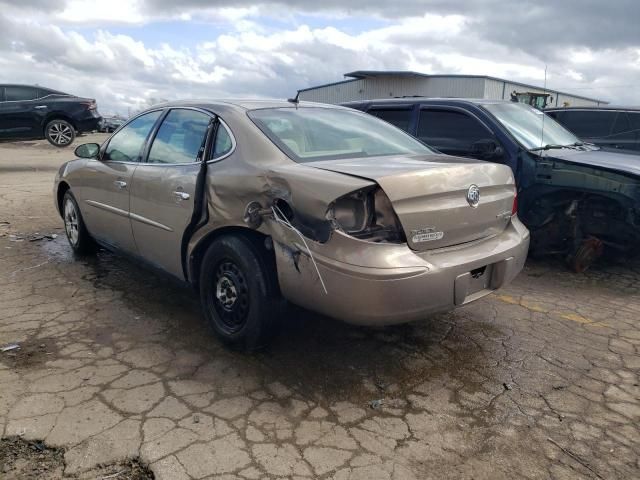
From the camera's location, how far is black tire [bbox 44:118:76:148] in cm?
1360

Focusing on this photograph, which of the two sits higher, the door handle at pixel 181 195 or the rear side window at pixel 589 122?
the rear side window at pixel 589 122

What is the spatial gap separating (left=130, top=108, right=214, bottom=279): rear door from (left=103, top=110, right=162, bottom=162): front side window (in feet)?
0.68

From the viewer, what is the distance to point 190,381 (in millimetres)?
3135

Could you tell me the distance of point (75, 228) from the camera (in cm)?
550

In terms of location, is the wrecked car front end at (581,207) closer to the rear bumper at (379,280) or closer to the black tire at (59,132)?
the rear bumper at (379,280)

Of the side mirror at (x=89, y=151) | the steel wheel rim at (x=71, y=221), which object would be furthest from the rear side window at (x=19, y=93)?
the side mirror at (x=89, y=151)

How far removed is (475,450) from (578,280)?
328 centimetres

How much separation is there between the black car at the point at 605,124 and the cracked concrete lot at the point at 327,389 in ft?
13.5

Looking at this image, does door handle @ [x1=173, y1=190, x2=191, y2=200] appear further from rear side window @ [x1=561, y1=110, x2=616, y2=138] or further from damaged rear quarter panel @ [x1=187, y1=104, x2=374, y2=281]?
rear side window @ [x1=561, y1=110, x2=616, y2=138]

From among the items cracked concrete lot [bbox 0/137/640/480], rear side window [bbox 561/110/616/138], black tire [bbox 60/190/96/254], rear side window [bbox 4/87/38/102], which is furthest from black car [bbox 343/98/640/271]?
rear side window [bbox 4/87/38/102]

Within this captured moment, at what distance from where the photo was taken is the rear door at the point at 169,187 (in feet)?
12.0

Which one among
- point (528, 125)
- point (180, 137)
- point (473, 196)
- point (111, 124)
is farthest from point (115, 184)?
point (111, 124)

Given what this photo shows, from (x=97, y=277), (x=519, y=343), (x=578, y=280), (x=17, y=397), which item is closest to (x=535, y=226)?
(x=578, y=280)

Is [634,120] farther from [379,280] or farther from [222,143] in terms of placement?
[379,280]
